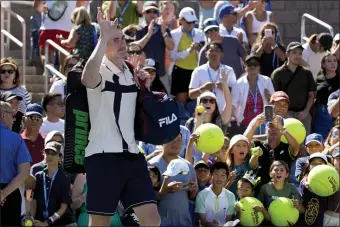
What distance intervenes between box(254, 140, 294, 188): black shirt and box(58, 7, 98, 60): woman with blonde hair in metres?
3.41

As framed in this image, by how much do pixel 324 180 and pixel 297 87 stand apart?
2.87m

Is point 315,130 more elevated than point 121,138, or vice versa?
point 121,138

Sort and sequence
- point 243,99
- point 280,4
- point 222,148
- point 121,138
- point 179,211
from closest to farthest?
point 121,138
point 179,211
point 222,148
point 243,99
point 280,4

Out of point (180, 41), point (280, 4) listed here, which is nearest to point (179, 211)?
point (180, 41)

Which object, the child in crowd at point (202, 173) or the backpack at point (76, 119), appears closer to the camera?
the backpack at point (76, 119)

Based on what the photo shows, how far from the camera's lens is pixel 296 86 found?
1502 centimetres

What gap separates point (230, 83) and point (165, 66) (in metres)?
1.86

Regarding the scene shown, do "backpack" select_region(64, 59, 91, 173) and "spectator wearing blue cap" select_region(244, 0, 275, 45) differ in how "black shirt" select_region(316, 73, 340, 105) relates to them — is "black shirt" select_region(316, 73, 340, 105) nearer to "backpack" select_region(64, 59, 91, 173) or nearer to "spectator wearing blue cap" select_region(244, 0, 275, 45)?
"spectator wearing blue cap" select_region(244, 0, 275, 45)

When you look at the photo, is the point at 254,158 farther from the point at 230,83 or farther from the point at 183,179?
the point at 230,83

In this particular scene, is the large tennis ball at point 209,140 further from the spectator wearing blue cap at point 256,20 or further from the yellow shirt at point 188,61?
the spectator wearing blue cap at point 256,20

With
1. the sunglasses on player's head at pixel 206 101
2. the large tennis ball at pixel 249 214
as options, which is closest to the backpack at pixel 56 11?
the sunglasses on player's head at pixel 206 101

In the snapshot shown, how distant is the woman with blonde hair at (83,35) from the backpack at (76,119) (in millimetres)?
6368

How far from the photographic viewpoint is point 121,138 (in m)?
9.02

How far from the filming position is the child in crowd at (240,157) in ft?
42.0
